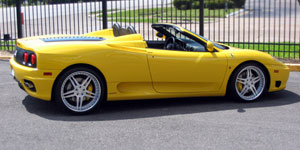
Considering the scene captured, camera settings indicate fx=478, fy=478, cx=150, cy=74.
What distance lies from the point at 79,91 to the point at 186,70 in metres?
1.59

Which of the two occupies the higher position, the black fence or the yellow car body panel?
the black fence

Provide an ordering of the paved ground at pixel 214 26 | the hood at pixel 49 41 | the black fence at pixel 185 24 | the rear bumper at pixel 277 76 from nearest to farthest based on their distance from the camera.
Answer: the hood at pixel 49 41 → the rear bumper at pixel 277 76 → the black fence at pixel 185 24 → the paved ground at pixel 214 26

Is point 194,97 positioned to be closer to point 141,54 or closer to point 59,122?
point 141,54

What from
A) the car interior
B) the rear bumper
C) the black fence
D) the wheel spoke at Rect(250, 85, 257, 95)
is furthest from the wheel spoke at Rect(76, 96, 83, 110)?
the black fence

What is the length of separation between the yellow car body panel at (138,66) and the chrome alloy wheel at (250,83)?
0.15 metres

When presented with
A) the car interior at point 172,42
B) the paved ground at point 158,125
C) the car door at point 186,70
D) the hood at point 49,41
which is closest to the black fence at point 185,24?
the car interior at point 172,42

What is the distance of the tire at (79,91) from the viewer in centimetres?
625

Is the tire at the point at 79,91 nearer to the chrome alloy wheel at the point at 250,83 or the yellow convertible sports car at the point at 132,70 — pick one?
the yellow convertible sports car at the point at 132,70

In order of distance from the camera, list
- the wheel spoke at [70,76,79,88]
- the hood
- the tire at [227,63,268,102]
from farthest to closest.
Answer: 1. the tire at [227,63,268,102]
2. the hood
3. the wheel spoke at [70,76,79,88]

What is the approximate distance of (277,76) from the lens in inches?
294

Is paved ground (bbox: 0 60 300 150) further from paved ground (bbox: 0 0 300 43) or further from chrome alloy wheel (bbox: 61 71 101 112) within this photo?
paved ground (bbox: 0 0 300 43)

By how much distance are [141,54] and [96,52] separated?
0.64 meters

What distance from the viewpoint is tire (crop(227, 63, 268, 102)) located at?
23.5 ft

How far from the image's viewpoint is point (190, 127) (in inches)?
234
